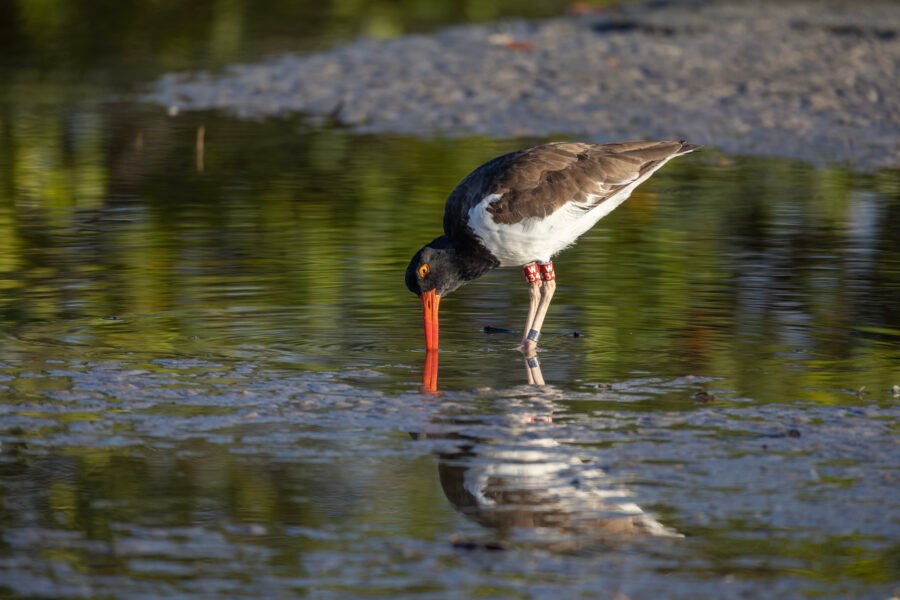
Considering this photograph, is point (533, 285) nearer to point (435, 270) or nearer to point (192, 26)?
point (435, 270)

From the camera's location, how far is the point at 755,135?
15.7m

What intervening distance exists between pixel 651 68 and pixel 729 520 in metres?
13.4

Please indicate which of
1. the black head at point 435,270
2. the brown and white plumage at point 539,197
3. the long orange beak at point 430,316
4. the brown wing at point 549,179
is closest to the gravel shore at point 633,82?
the brown wing at point 549,179

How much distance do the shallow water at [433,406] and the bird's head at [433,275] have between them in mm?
289

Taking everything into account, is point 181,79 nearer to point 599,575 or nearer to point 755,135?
point 755,135

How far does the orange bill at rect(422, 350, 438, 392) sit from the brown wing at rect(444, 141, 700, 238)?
0.97m

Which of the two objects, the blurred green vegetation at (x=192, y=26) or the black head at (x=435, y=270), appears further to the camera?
the blurred green vegetation at (x=192, y=26)

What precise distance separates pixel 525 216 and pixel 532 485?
10.1 feet

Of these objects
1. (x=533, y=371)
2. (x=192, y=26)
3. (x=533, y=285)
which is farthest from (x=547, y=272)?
(x=192, y=26)

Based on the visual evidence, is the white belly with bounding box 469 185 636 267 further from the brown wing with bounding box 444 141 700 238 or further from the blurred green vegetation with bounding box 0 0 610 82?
the blurred green vegetation with bounding box 0 0 610 82

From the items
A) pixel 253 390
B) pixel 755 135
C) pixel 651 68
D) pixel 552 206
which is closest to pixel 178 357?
pixel 253 390

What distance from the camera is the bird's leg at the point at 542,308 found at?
8.59 m

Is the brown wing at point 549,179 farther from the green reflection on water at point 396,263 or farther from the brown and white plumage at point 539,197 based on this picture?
the green reflection on water at point 396,263

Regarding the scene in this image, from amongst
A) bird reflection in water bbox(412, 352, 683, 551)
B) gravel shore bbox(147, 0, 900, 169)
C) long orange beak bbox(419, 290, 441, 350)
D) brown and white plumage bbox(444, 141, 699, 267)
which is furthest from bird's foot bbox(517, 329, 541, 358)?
gravel shore bbox(147, 0, 900, 169)
